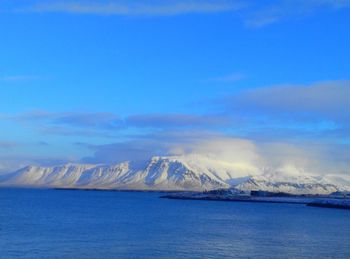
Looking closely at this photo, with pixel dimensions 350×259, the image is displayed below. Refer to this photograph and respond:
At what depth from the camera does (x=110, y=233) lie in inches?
1756

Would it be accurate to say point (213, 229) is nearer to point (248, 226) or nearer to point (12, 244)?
point (248, 226)

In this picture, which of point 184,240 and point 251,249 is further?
point 184,240

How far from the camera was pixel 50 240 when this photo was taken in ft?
128

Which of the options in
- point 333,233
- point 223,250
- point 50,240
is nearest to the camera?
point 223,250

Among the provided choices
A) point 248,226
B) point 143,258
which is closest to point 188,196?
point 248,226

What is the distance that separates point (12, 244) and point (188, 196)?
13051 cm

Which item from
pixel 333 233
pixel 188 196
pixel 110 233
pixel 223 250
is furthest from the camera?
pixel 188 196

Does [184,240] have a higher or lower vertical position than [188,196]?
lower

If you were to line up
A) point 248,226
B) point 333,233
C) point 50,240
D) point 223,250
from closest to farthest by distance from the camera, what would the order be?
1. point 223,250
2. point 50,240
3. point 333,233
4. point 248,226

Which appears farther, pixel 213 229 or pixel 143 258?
pixel 213 229

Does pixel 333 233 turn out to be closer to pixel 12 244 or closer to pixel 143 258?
pixel 143 258

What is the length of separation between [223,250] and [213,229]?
50.6 ft

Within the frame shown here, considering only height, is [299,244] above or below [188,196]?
below

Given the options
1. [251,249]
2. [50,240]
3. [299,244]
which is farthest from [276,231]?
[50,240]
